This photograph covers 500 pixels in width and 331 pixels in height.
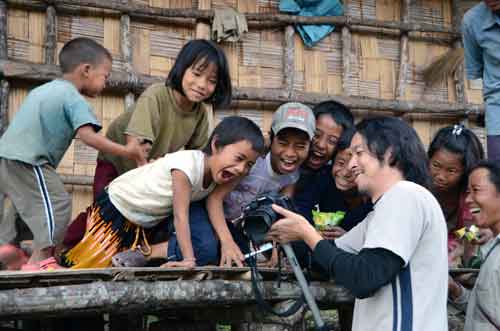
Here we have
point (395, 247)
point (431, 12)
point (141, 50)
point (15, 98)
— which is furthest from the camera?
point (431, 12)

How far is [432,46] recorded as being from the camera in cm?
757

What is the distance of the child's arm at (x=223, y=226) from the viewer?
11.4 feet

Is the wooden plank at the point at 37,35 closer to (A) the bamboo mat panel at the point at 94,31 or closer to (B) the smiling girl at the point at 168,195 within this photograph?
(A) the bamboo mat panel at the point at 94,31

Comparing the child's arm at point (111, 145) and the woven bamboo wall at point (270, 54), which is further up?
the woven bamboo wall at point (270, 54)

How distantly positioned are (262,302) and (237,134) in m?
0.80

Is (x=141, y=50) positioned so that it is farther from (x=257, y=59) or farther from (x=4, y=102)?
(x=4, y=102)

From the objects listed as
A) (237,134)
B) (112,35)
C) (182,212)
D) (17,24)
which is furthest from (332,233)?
(17,24)

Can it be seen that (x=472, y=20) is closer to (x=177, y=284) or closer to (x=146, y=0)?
(x=177, y=284)

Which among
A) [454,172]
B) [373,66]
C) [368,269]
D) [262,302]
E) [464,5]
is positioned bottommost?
[262,302]

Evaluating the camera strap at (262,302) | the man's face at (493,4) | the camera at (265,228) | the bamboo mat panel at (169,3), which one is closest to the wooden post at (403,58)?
the bamboo mat panel at (169,3)

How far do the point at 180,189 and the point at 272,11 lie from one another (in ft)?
12.8

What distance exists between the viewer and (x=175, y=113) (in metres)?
4.11

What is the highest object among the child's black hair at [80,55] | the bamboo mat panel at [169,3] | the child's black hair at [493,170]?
the bamboo mat panel at [169,3]

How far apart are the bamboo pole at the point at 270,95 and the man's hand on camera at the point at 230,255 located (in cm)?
292
